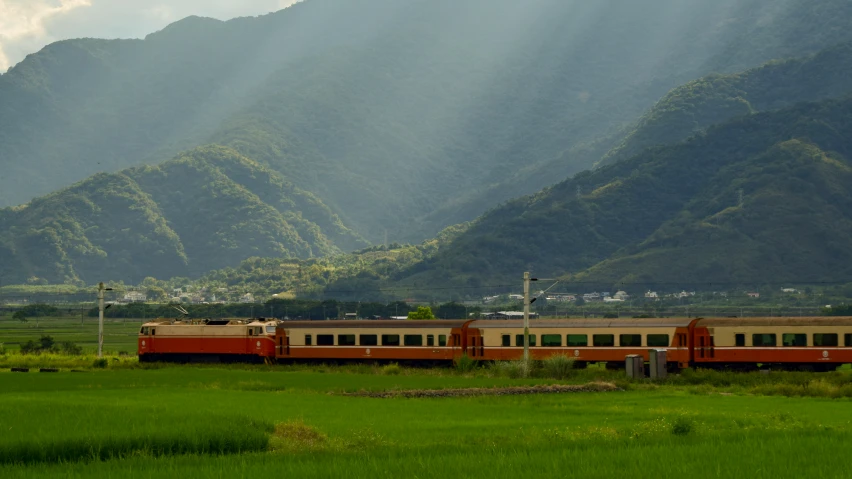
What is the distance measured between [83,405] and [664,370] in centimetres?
3235

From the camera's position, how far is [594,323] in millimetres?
64750

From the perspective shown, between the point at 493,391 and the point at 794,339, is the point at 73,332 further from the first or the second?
the point at 493,391

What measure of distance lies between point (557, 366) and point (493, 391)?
39.1 ft

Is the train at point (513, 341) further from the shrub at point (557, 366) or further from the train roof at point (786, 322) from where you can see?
the shrub at point (557, 366)

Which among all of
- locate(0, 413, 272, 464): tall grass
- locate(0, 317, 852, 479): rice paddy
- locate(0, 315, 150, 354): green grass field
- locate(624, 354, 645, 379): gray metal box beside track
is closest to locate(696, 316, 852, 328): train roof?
locate(0, 317, 852, 479): rice paddy

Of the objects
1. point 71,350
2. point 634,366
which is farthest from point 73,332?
point 634,366

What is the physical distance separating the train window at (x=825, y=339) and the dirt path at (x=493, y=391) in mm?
14900

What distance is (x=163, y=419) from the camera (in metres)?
30.5

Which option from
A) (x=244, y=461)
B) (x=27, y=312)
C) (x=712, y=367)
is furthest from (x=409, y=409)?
(x=27, y=312)

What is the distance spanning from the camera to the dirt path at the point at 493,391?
47.1 m

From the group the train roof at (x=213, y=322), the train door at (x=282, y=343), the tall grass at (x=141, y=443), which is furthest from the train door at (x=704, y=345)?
the tall grass at (x=141, y=443)

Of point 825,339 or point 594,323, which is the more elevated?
point 594,323

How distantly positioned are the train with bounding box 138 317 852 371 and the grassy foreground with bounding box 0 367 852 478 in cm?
1149

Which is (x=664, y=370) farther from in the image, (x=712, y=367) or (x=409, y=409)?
(x=409, y=409)
